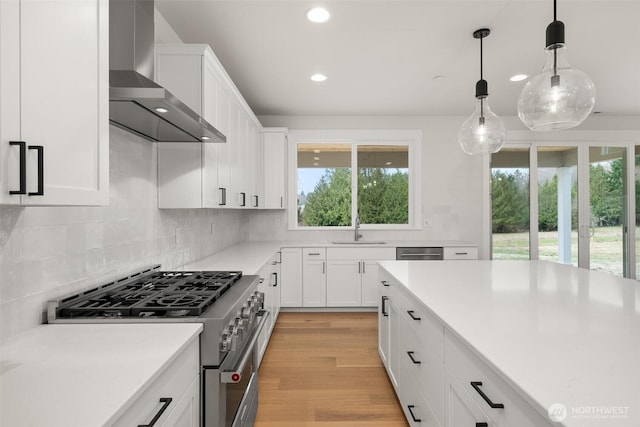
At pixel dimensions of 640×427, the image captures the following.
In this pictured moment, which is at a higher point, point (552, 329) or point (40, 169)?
point (40, 169)

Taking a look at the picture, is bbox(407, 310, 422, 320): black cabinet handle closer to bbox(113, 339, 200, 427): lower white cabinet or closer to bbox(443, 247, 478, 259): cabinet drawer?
bbox(113, 339, 200, 427): lower white cabinet

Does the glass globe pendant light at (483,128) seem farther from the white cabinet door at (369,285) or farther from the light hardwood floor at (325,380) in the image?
the white cabinet door at (369,285)

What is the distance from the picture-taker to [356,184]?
4875 millimetres

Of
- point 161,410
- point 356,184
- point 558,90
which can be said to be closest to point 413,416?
point 161,410

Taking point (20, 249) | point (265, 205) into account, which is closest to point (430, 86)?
point (265, 205)

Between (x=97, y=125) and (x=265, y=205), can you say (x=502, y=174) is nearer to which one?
(x=265, y=205)

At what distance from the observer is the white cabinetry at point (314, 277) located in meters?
4.29

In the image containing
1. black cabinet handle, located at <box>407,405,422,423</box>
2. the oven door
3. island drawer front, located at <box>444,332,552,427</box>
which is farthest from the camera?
black cabinet handle, located at <box>407,405,422,423</box>

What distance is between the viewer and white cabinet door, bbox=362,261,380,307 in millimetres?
→ 4305

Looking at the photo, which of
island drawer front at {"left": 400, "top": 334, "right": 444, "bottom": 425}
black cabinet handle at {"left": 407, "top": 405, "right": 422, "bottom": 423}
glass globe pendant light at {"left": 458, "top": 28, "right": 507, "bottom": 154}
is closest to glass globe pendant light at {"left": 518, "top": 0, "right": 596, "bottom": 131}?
glass globe pendant light at {"left": 458, "top": 28, "right": 507, "bottom": 154}

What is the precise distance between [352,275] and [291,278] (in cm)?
77

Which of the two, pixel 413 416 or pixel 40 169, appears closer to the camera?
pixel 40 169

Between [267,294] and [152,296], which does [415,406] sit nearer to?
[152,296]

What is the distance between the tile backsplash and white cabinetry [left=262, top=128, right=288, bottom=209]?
1.62 m
